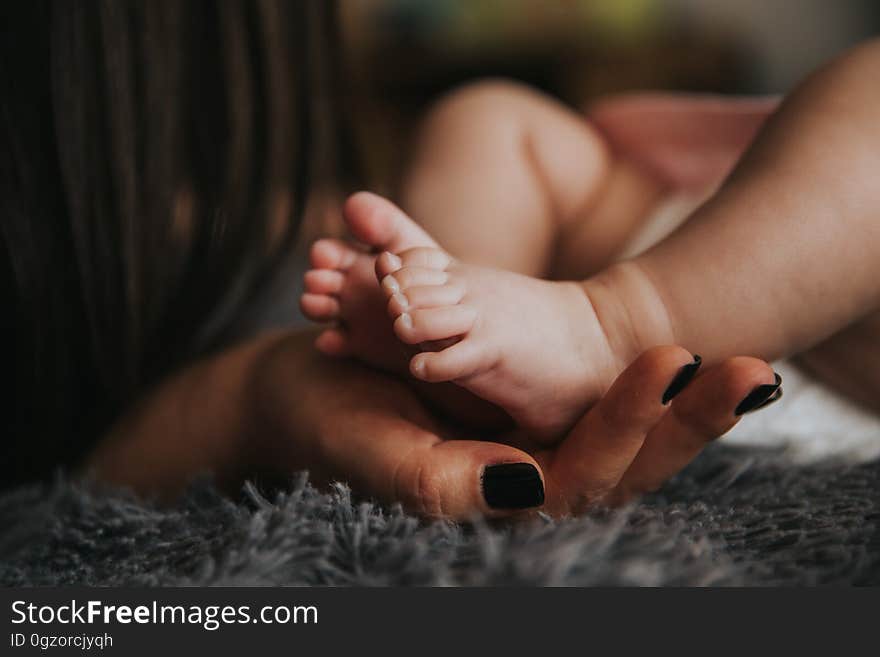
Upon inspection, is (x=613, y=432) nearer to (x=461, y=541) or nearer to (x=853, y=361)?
(x=461, y=541)

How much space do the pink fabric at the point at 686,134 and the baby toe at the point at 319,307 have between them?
42 cm

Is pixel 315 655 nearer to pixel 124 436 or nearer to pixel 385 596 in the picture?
pixel 385 596

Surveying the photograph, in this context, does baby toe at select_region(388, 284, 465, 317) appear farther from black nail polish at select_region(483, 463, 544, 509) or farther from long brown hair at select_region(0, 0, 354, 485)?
long brown hair at select_region(0, 0, 354, 485)

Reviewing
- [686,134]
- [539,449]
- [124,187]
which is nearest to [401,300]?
[539,449]

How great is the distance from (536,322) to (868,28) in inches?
115

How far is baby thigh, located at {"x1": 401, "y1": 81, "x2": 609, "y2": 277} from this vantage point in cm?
67

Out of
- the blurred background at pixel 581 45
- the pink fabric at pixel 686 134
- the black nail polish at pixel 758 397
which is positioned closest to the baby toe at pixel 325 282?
the black nail polish at pixel 758 397

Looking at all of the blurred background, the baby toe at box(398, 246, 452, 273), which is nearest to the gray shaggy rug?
the baby toe at box(398, 246, 452, 273)

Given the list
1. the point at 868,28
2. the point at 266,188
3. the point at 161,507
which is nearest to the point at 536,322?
the point at 161,507

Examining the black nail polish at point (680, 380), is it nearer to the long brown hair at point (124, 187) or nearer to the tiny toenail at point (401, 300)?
the tiny toenail at point (401, 300)

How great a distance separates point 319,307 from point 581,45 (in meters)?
2.48

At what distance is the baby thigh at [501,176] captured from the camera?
67 centimetres

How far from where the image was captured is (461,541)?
1.22 ft

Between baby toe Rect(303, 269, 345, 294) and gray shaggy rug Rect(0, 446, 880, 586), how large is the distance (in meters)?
0.11
